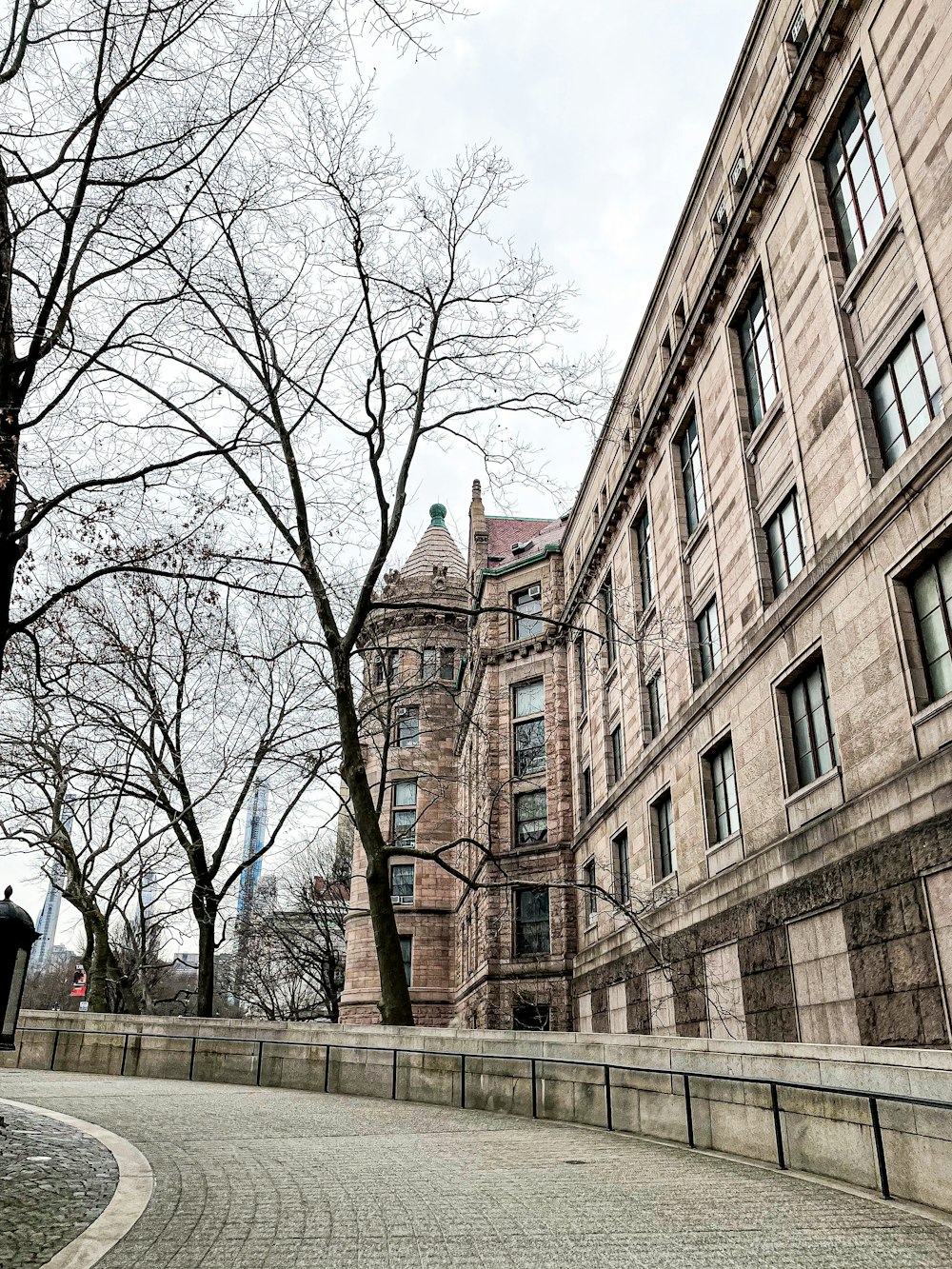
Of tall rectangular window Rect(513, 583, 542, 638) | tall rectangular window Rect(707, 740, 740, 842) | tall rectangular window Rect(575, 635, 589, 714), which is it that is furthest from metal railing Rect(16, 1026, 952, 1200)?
tall rectangular window Rect(513, 583, 542, 638)

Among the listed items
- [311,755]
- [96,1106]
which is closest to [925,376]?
[96,1106]

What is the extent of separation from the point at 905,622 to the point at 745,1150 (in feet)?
21.6

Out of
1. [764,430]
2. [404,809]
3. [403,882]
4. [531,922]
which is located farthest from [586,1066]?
[404,809]

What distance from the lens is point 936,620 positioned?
37.7 feet

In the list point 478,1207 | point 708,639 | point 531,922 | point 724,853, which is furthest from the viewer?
point 531,922

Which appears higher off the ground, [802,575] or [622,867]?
[802,575]

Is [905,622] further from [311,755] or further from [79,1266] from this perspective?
[311,755]

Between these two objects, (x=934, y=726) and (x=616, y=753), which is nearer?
(x=934, y=726)

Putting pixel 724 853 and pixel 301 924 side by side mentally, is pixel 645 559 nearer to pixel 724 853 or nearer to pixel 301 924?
pixel 724 853

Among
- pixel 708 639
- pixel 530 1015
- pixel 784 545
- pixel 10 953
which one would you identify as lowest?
pixel 530 1015

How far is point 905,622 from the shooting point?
38.9 ft

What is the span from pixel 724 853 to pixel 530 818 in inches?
682

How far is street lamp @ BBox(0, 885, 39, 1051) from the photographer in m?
7.30

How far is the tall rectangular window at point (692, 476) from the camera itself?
818 inches
